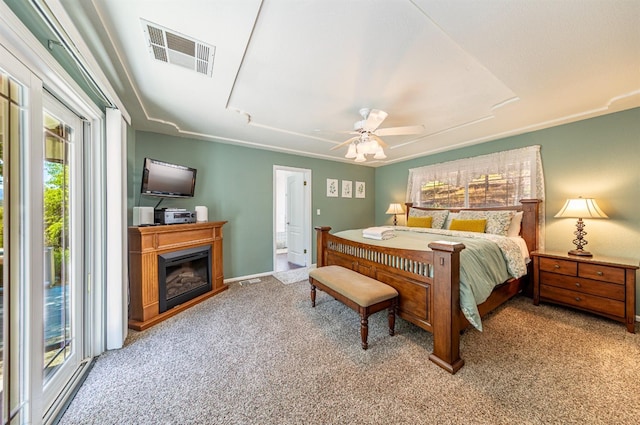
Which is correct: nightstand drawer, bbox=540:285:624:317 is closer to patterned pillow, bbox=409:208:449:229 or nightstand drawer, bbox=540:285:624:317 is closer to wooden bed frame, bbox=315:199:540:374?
wooden bed frame, bbox=315:199:540:374

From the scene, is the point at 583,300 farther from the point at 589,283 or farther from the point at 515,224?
the point at 515,224

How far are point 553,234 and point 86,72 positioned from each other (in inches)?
207

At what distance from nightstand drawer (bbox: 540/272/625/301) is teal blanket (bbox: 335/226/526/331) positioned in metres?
0.42

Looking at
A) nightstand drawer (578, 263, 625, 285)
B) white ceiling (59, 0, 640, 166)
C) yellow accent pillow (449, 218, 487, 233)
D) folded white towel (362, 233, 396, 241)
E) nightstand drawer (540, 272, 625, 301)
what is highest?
white ceiling (59, 0, 640, 166)

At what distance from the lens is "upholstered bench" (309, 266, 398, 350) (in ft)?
6.37

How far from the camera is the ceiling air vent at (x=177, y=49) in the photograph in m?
1.46

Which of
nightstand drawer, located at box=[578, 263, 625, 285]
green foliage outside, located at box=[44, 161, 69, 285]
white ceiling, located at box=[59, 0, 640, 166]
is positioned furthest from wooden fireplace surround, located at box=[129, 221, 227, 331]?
nightstand drawer, located at box=[578, 263, 625, 285]

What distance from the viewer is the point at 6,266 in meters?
1.04

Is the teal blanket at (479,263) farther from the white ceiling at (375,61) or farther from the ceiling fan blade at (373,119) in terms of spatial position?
the white ceiling at (375,61)

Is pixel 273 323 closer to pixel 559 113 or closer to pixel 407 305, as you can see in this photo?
pixel 407 305

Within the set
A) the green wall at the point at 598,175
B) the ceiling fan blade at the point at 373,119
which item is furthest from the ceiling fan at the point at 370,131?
the green wall at the point at 598,175

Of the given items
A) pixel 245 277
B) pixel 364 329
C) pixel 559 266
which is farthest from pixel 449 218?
pixel 245 277

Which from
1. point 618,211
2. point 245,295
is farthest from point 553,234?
point 245,295

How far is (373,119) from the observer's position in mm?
2311
